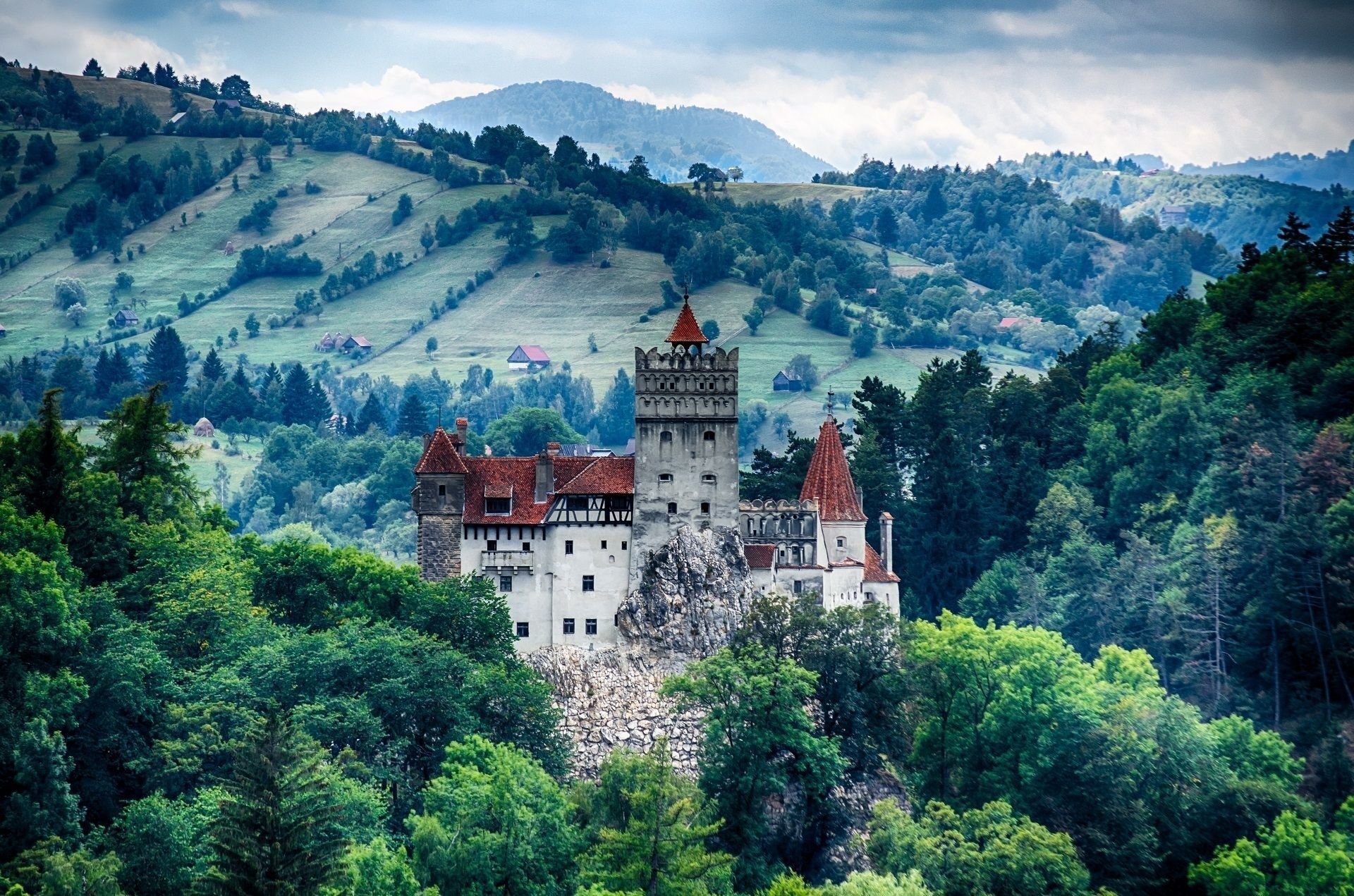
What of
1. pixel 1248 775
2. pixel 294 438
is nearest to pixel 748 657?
pixel 1248 775

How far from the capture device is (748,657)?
79062mm

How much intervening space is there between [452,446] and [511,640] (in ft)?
26.5

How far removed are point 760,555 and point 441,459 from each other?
13.6 meters

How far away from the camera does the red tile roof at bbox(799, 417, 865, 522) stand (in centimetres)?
8719

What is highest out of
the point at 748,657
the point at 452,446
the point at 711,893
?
the point at 452,446

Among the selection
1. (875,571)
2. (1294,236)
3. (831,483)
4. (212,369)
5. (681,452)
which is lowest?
(875,571)

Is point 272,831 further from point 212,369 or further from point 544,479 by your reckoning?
point 212,369

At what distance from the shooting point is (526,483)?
81.3 m

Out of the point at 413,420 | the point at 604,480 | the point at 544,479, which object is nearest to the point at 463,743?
the point at 544,479

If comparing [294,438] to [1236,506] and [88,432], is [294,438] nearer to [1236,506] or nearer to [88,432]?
[88,432]

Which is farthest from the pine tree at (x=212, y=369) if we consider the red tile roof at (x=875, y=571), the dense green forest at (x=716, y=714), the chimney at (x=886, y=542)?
the red tile roof at (x=875, y=571)

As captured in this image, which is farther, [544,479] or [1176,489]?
[1176,489]

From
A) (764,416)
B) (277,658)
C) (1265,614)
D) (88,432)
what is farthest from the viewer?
(764,416)

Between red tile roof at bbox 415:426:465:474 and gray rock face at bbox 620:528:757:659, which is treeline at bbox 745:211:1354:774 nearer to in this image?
gray rock face at bbox 620:528:757:659
